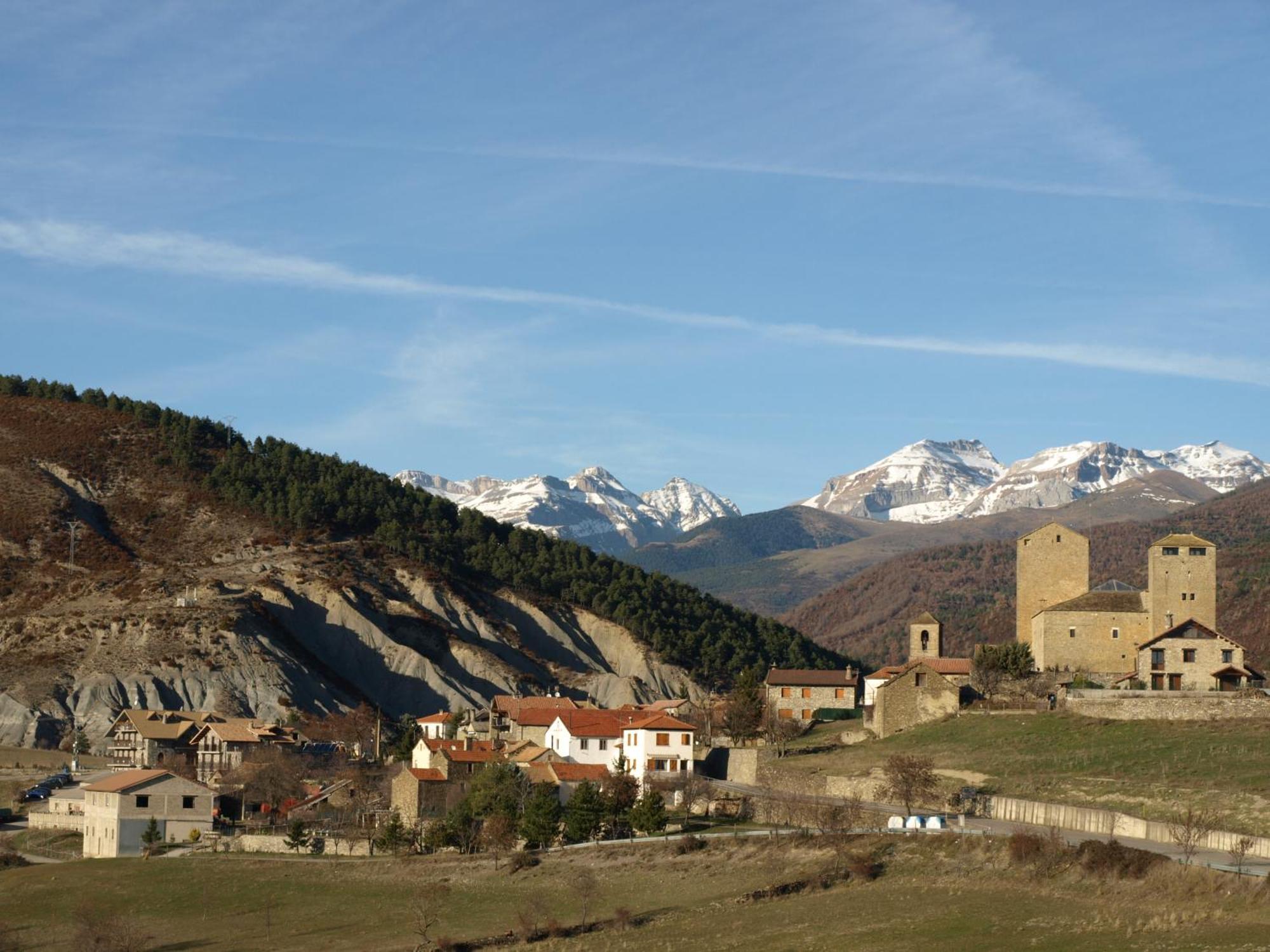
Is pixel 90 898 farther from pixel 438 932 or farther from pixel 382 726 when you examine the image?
pixel 382 726

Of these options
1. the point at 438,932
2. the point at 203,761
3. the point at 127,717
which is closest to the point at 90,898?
the point at 438,932

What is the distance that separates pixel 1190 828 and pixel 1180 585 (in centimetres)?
4433

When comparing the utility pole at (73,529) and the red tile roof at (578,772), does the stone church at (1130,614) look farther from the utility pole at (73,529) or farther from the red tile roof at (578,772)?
the utility pole at (73,529)

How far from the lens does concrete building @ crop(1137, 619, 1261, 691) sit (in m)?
92.1

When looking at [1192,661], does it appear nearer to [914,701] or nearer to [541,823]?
[914,701]

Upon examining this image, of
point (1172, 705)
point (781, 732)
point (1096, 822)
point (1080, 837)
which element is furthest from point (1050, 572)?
point (1080, 837)

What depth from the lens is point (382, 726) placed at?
132750 millimetres

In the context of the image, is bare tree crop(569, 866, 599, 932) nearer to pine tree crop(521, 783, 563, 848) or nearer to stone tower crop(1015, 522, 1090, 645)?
pine tree crop(521, 783, 563, 848)

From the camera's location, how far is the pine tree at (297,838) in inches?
3504

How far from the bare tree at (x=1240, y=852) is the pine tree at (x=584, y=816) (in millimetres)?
31373

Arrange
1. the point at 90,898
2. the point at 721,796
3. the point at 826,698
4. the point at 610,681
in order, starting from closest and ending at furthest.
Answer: the point at 90,898 < the point at 721,796 < the point at 826,698 < the point at 610,681

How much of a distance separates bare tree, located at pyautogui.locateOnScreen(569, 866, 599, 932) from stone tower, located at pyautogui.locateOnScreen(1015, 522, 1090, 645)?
1821 inches

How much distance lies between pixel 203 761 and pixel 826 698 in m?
41.7

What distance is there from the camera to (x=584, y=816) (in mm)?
83062
